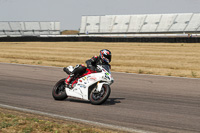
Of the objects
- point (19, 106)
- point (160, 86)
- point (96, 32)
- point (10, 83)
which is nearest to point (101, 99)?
point (19, 106)

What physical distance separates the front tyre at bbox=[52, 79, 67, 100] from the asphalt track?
16 cm

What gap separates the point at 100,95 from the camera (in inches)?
286

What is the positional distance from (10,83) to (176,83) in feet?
21.0

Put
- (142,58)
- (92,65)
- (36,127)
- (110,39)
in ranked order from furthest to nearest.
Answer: (110,39), (142,58), (92,65), (36,127)

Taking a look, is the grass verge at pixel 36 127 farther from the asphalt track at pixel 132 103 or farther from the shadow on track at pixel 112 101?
the shadow on track at pixel 112 101

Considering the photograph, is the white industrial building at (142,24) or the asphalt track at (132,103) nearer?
the asphalt track at (132,103)

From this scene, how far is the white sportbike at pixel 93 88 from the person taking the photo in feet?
23.4

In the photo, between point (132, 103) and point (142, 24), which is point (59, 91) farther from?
point (142, 24)

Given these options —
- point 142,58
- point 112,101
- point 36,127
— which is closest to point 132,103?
point 112,101

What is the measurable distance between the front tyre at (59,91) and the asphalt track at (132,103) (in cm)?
16

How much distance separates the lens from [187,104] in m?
7.47

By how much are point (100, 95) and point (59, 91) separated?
1.55 metres

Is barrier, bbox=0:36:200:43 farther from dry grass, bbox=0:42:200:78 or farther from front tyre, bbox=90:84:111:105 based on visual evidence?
front tyre, bbox=90:84:111:105

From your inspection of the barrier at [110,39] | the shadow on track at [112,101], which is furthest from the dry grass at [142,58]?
the shadow on track at [112,101]
